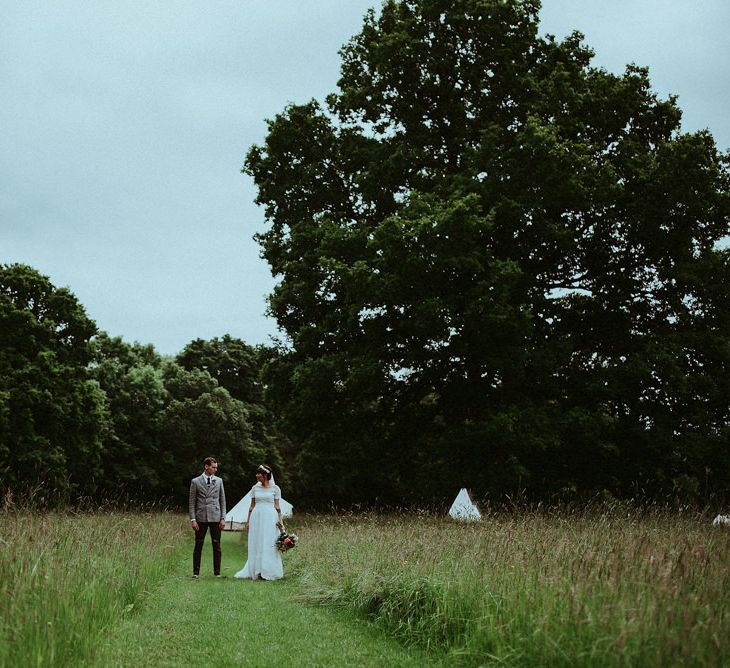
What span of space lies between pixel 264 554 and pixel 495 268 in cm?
901

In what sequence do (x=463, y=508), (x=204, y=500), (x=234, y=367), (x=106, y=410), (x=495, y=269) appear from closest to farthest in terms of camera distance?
(x=204, y=500)
(x=463, y=508)
(x=495, y=269)
(x=106, y=410)
(x=234, y=367)

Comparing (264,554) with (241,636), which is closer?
(241,636)

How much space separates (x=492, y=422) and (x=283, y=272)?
8078 mm

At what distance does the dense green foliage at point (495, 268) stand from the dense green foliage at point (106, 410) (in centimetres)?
777

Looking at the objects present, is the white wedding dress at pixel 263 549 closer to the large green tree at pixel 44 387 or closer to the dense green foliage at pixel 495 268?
the dense green foliage at pixel 495 268

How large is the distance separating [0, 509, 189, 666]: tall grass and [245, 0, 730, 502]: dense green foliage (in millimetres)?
9377

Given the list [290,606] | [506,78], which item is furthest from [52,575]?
[506,78]

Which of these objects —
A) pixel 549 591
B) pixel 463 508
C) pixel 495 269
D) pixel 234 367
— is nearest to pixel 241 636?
pixel 549 591

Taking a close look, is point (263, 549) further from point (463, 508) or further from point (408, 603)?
point (408, 603)

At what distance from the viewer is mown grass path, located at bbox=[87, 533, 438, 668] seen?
5.91 m

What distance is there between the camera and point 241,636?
6.93 metres

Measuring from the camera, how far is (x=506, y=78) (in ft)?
71.4

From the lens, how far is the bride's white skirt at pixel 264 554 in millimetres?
12719

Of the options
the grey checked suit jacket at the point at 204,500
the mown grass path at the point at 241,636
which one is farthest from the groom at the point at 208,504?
the mown grass path at the point at 241,636
